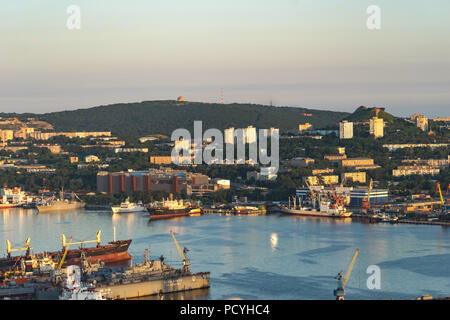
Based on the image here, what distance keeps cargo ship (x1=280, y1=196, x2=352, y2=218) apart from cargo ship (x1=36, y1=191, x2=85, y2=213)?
22.6ft

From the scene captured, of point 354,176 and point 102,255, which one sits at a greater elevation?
point 354,176

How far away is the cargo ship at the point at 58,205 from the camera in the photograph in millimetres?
28212

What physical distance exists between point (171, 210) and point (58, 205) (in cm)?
507

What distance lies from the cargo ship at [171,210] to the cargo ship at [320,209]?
104 inches

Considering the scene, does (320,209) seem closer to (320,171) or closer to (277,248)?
(320,171)

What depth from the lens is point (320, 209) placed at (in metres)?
25.7

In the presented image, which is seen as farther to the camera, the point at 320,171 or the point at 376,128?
the point at 376,128

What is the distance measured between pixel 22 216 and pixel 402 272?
48.8 ft

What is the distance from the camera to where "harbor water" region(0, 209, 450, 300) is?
38.6 feet

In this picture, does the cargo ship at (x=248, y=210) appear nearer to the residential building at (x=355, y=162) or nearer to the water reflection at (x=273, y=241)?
the water reflection at (x=273, y=241)

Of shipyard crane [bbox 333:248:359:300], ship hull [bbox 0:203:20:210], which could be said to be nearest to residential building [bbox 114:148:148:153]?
ship hull [bbox 0:203:20:210]

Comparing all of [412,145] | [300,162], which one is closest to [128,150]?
[300,162]

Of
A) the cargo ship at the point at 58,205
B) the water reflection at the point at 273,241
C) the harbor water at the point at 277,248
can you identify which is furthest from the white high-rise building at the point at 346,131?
the water reflection at the point at 273,241
